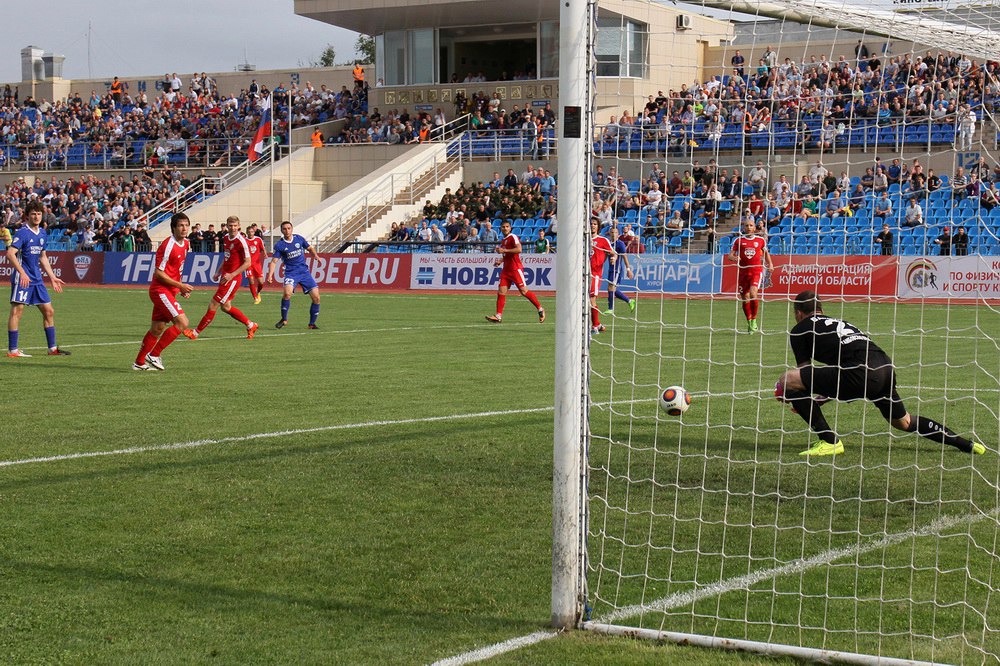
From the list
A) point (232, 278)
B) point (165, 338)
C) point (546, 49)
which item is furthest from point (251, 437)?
point (546, 49)

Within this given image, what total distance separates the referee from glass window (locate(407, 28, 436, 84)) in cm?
4328

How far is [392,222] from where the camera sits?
4312 cm

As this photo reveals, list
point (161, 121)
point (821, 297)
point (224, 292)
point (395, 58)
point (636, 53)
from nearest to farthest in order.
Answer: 1. point (636, 53)
2. point (821, 297)
3. point (224, 292)
4. point (395, 58)
5. point (161, 121)

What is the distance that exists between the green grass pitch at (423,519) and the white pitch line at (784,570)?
0.07 metres

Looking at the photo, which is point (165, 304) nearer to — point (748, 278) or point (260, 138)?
point (748, 278)

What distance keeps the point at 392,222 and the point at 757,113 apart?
120 feet

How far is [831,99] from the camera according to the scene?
729 centimetres

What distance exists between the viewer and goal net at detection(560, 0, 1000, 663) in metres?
5.08

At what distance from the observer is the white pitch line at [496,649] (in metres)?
4.42

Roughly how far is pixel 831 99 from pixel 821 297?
181 cm

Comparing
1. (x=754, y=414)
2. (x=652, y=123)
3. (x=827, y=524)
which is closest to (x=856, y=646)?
(x=827, y=524)

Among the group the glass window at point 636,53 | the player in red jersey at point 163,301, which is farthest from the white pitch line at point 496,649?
the player in red jersey at point 163,301

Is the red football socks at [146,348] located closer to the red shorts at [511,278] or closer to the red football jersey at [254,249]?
the red football jersey at [254,249]

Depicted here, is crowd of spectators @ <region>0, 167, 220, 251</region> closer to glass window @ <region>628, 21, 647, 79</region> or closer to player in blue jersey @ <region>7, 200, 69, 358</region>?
player in blue jersey @ <region>7, 200, 69, 358</region>
